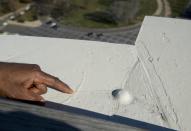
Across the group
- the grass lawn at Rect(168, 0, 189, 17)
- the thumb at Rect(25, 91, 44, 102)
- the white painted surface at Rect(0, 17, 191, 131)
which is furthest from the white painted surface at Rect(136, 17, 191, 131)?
the grass lawn at Rect(168, 0, 189, 17)

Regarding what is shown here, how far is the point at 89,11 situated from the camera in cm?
3000

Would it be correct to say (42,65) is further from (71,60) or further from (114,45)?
(114,45)

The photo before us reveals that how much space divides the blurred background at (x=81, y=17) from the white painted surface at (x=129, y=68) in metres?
18.6

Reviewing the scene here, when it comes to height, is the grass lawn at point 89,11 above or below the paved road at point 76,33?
below

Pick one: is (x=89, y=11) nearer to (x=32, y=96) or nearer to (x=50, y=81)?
(x=50, y=81)

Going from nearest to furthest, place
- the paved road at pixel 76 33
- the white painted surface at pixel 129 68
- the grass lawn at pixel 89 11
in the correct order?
the white painted surface at pixel 129 68, the paved road at pixel 76 33, the grass lawn at pixel 89 11

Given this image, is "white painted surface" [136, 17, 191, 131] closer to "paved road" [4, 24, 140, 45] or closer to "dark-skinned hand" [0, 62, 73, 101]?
"dark-skinned hand" [0, 62, 73, 101]

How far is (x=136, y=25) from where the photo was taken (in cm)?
2825

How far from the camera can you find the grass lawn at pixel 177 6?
30.4m

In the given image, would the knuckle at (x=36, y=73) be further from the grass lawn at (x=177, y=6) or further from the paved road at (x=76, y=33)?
the grass lawn at (x=177, y=6)

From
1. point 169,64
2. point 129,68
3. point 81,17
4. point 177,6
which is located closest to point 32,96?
point 129,68

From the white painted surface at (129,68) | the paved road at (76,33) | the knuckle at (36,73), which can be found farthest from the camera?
the paved road at (76,33)

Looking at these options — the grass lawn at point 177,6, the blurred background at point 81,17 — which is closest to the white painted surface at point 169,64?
the blurred background at point 81,17

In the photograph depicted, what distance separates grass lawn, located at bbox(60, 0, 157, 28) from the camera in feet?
92.5
